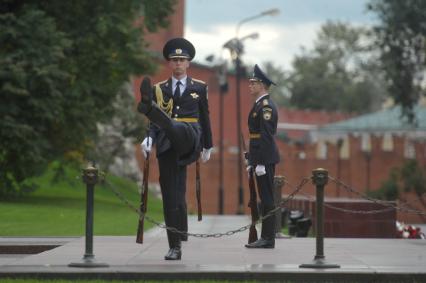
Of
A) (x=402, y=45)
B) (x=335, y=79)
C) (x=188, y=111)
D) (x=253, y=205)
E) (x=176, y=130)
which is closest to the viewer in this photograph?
(x=176, y=130)

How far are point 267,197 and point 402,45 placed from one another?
45897mm

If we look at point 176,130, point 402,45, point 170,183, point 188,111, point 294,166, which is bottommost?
point 170,183

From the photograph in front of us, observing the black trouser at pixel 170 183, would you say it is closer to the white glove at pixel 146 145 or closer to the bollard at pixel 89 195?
the white glove at pixel 146 145

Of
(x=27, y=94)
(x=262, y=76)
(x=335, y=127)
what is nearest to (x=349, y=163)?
(x=335, y=127)

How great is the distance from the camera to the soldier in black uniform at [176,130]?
13156mm

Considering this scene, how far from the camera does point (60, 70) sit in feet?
109

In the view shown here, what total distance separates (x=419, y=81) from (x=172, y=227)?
48.4m

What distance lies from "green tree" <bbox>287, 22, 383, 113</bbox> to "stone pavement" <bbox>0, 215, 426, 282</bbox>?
112 meters

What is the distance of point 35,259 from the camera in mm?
13172

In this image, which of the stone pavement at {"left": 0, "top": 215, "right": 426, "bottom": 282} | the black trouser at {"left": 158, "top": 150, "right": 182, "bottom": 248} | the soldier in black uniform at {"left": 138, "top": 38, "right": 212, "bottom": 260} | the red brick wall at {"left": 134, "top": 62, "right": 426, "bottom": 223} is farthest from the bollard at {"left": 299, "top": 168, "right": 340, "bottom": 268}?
the red brick wall at {"left": 134, "top": 62, "right": 426, "bottom": 223}

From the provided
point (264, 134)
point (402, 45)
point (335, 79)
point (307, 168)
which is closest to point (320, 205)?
point (264, 134)

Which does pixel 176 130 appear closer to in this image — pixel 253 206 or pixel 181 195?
pixel 181 195

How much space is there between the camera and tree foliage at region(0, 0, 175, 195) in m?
32.6

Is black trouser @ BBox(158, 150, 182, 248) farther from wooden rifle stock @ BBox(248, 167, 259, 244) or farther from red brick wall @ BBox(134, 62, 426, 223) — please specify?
red brick wall @ BBox(134, 62, 426, 223)
